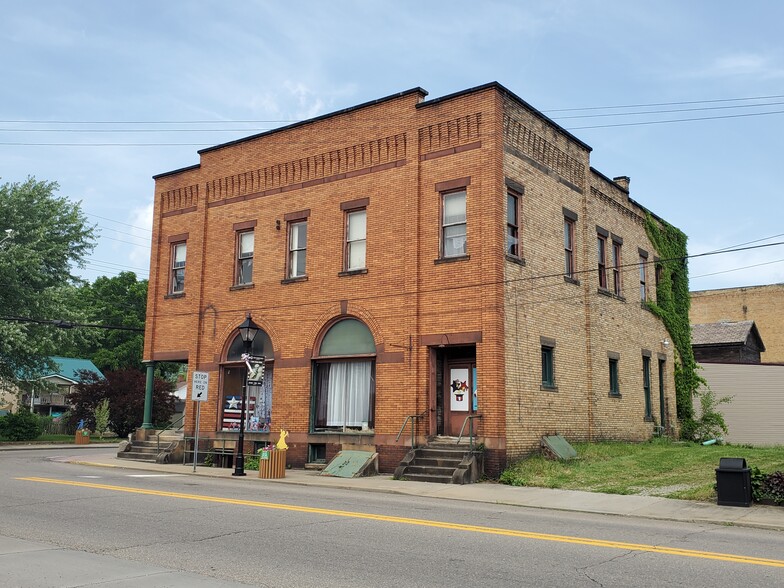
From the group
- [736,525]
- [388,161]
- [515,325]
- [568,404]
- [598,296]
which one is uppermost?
[388,161]

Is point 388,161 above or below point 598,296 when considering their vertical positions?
above

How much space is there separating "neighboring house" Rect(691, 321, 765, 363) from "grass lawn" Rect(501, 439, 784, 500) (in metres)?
23.0

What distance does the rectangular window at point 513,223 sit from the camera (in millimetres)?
21406

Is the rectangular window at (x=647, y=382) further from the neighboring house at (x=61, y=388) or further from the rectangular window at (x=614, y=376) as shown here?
the neighboring house at (x=61, y=388)

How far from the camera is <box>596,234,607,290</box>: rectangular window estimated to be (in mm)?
26609

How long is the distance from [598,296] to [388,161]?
864 cm

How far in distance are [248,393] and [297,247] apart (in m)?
5.20

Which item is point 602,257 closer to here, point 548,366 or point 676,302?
point 548,366

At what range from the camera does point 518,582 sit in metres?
7.63

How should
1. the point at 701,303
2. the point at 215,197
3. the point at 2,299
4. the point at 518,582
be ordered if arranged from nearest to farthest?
the point at 518,582, the point at 215,197, the point at 2,299, the point at 701,303

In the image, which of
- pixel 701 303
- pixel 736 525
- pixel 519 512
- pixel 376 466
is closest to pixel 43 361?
pixel 376 466

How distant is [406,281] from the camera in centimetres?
2170

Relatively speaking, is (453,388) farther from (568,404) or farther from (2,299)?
(2,299)

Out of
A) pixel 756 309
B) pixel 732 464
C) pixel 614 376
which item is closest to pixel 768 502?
pixel 732 464
